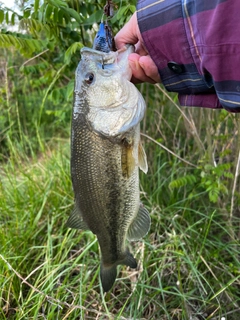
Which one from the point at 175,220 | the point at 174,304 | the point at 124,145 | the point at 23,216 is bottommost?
the point at 174,304

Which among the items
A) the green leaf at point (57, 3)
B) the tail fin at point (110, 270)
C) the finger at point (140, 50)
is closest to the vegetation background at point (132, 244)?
the green leaf at point (57, 3)

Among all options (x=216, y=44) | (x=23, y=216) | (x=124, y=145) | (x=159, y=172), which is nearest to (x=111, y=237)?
(x=124, y=145)

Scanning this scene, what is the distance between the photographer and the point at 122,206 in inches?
62.4

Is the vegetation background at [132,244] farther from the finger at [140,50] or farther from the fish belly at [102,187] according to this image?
the fish belly at [102,187]

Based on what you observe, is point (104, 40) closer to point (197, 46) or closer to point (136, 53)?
point (136, 53)

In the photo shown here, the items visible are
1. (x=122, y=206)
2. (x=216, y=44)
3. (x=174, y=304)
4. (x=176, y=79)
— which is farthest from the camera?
(x=174, y=304)

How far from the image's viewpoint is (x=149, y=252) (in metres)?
2.39

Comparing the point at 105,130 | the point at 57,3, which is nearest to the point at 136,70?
the point at 105,130

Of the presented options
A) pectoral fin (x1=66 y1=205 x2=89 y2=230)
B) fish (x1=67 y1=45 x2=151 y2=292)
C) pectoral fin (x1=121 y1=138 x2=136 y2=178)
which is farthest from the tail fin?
pectoral fin (x1=121 y1=138 x2=136 y2=178)

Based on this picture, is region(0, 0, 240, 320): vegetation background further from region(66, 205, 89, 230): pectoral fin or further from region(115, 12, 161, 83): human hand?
region(66, 205, 89, 230): pectoral fin

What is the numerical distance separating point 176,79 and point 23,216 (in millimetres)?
1830

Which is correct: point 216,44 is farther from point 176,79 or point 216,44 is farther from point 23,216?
point 23,216

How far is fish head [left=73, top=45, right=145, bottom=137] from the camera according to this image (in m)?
1.41

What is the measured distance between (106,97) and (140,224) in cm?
66
